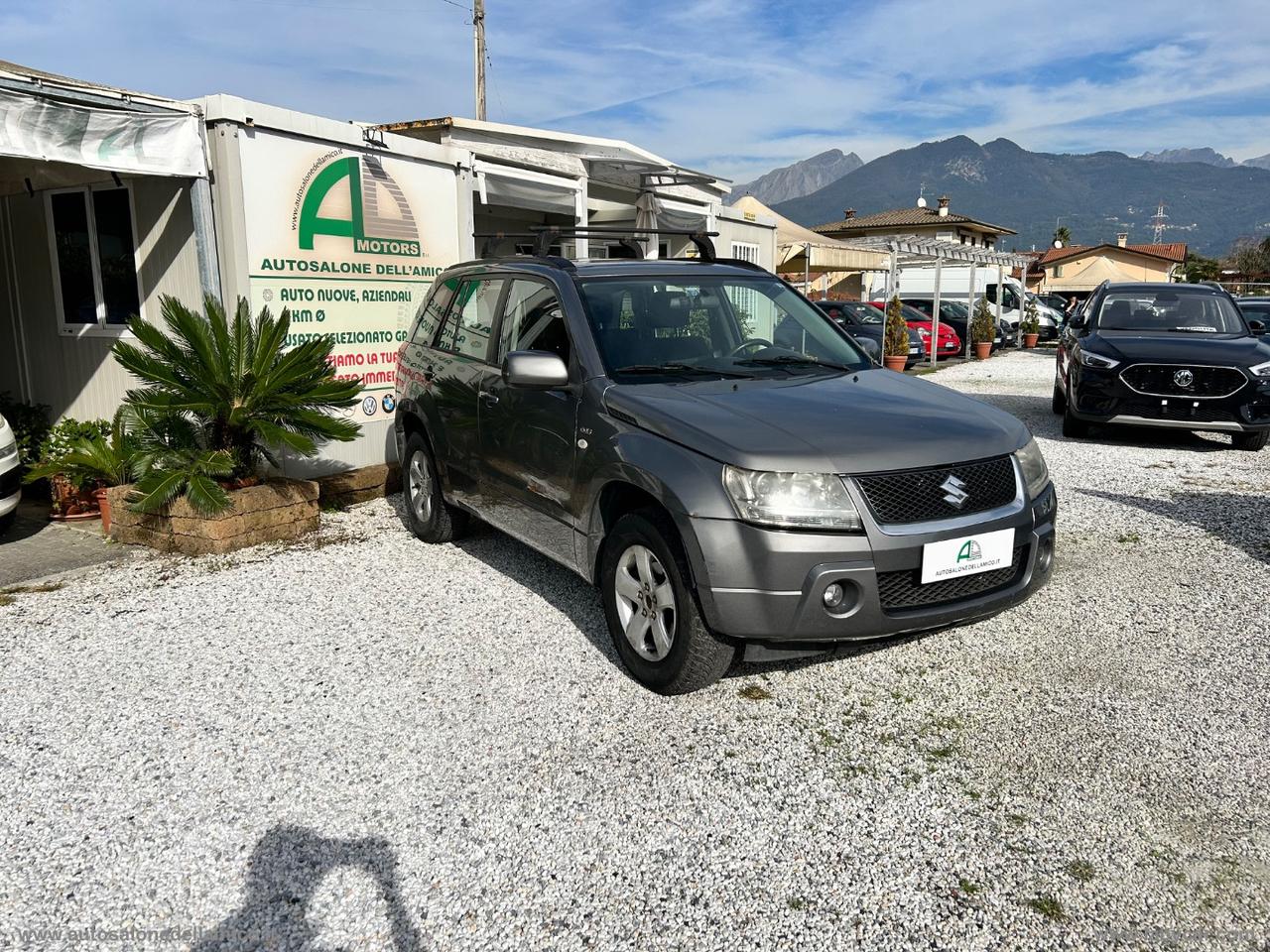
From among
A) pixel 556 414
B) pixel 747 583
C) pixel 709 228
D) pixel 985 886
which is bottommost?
pixel 985 886

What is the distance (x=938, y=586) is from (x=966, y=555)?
6.3 inches

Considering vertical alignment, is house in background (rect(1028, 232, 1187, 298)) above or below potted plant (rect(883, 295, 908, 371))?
above

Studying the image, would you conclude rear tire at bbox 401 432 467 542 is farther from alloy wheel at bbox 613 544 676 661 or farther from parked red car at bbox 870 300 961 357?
parked red car at bbox 870 300 961 357

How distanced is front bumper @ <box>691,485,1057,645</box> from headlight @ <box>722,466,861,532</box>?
41mm

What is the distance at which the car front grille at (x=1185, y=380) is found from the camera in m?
9.15

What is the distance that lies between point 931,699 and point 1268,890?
1391mm

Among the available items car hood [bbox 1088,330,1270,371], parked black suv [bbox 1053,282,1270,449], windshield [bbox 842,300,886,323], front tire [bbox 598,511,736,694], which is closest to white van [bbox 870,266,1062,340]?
windshield [bbox 842,300,886,323]

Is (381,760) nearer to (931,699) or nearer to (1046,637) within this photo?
(931,699)

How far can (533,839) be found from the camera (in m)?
2.90

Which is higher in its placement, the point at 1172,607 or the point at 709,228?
the point at 709,228

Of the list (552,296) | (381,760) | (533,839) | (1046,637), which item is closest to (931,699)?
(1046,637)

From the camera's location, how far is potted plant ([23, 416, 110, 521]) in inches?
261

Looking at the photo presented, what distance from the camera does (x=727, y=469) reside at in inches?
134

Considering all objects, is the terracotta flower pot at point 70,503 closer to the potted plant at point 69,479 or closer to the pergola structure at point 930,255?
the potted plant at point 69,479
